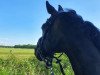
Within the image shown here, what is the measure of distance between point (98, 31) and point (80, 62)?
0.47 meters

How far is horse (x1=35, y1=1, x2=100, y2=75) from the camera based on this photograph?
15.8 feet

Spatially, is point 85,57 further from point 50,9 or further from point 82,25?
point 50,9

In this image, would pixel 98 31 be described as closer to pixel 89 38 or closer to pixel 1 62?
pixel 89 38

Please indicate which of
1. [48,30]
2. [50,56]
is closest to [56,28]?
[48,30]

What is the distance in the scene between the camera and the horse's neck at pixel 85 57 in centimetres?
477

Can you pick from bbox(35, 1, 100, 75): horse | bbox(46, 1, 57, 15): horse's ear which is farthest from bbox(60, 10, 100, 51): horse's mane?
bbox(46, 1, 57, 15): horse's ear

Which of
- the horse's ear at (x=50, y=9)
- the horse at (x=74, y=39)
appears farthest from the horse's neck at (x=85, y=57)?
the horse's ear at (x=50, y=9)

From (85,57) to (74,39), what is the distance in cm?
29

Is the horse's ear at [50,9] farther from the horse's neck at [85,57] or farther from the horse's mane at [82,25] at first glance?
the horse's neck at [85,57]

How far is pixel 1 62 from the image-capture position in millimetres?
15039

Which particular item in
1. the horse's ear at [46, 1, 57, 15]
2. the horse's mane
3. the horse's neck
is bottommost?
the horse's neck

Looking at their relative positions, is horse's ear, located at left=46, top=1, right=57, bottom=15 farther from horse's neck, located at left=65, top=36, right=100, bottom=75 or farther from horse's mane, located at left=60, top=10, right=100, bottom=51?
horse's neck, located at left=65, top=36, right=100, bottom=75

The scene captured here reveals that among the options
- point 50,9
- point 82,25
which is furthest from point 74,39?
point 50,9

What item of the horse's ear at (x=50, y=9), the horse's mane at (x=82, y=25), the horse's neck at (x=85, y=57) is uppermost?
the horse's ear at (x=50, y=9)
